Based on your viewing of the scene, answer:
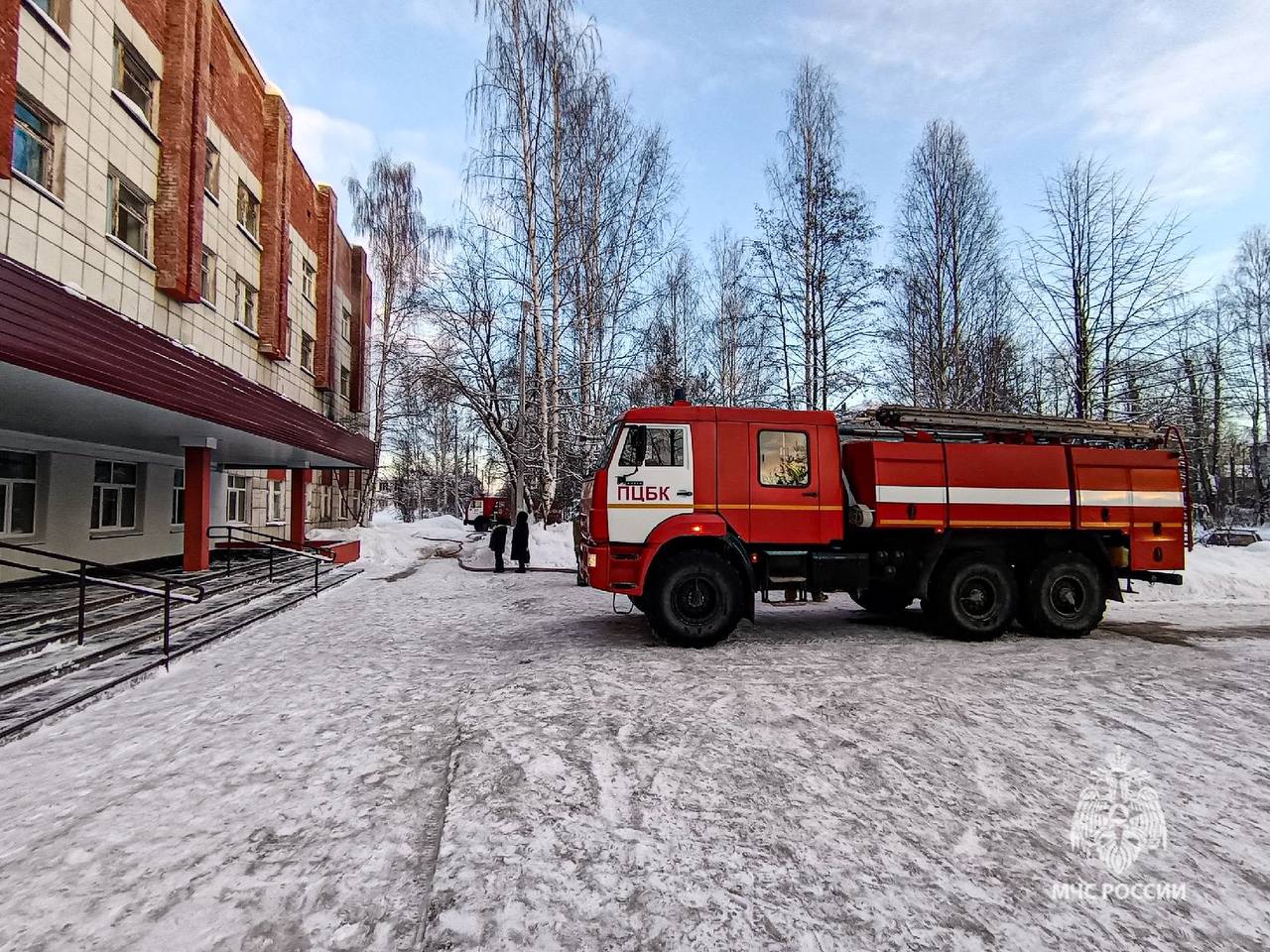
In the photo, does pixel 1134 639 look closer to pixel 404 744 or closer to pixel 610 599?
pixel 610 599

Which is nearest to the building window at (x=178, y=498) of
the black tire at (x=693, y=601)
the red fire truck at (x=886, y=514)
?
the red fire truck at (x=886, y=514)

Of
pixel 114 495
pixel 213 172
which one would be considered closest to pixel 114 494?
pixel 114 495

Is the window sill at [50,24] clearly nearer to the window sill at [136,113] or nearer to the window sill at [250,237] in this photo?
the window sill at [136,113]

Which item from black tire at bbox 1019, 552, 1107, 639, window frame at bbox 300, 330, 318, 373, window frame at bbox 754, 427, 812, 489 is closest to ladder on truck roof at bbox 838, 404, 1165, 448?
window frame at bbox 754, 427, 812, 489

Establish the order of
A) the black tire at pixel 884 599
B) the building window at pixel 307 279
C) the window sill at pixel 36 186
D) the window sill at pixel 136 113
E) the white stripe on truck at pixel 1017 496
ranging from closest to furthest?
1. the white stripe on truck at pixel 1017 496
2. the black tire at pixel 884 599
3. the window sill at pixel 36 186
4. the window sill at pixel 136 113
5. the building window at pixel 307 279

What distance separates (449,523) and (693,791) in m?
33.1

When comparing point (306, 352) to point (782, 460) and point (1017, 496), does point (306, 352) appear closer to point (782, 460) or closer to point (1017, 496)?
point (782, 460)

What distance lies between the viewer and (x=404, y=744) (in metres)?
3.99

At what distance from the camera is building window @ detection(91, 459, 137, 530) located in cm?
1248

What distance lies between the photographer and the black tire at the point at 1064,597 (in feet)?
24.9

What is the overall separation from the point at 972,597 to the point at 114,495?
Result: 16729mm

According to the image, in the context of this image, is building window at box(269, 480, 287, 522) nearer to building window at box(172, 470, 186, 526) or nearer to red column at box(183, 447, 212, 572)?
building window at box(172, 470, 186, 526)

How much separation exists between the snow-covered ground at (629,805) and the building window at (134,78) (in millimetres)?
11739

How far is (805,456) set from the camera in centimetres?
724
